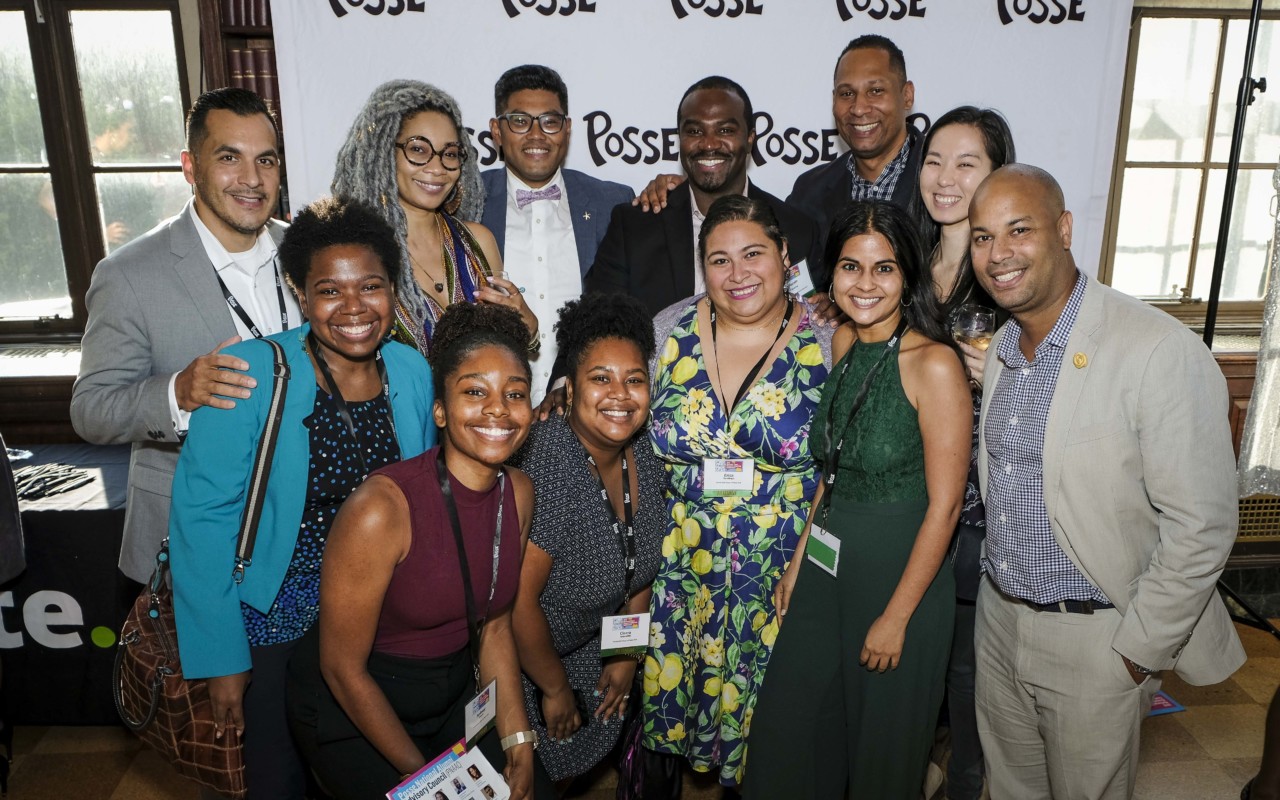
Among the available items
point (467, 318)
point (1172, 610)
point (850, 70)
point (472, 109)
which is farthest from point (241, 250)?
point (1172, 610)

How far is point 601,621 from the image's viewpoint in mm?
2514

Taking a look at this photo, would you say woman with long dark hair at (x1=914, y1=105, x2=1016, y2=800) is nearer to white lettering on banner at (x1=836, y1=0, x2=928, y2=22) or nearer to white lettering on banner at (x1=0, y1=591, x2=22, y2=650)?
white lettering on banner at (x1=836, y1=0, x2=928, y2=22)

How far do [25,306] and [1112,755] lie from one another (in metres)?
5.20

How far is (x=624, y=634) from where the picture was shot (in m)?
2.49

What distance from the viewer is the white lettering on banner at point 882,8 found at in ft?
11.7

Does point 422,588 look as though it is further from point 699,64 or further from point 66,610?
point 699,64

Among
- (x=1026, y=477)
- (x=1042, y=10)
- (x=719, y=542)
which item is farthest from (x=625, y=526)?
(x=1042, y=10)

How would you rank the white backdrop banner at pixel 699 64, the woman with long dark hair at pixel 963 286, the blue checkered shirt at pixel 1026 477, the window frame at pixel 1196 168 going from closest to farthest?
the blue checkered shirt at pixel 1026 477 → the woman with long dark hair at pixel 963 286 → the white backdrop banner at pixel 699 64 → the window frame at pixel 1196 168

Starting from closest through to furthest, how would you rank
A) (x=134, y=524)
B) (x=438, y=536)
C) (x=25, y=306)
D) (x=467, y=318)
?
(x=438, y=536) → (x=467, y=318) → (x=134, y=524) → (x=25, y=306)

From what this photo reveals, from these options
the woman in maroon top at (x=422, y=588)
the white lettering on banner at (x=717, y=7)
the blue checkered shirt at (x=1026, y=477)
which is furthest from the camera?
the white lettering on banner at (x=717, y=7)

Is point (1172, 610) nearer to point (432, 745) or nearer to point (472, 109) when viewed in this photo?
point (432, 745)

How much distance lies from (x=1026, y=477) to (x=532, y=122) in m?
2.11

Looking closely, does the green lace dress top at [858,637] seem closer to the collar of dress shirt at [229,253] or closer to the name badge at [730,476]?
the name badge at [730,476]

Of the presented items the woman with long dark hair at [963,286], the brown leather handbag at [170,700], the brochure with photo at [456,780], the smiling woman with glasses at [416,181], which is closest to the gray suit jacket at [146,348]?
the brown leather handbag at [170,700]
